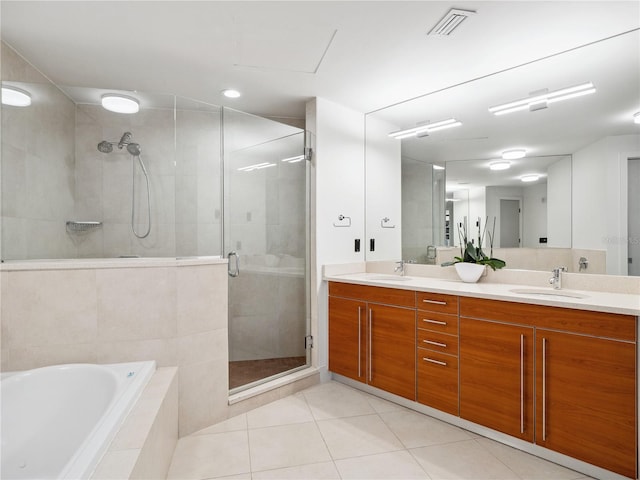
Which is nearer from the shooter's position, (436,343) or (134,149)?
(436,343)

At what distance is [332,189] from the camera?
2996 millimetres

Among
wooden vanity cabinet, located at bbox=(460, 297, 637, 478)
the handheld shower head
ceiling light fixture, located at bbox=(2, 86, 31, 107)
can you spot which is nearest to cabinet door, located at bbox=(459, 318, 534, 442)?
wooden vanity cabinet, located at bbox=(460, 297, 637, 478)

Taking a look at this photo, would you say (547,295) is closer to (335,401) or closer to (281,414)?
(335,401)

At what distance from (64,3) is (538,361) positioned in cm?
300

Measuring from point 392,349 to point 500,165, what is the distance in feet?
5.02

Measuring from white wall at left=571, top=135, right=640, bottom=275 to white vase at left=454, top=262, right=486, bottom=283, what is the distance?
578 mm

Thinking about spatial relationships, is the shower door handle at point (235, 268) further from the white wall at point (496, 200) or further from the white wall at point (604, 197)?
the white wall at point (604, 197)

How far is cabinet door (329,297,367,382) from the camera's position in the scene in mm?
2629

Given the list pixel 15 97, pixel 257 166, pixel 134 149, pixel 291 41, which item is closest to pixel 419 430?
pixel 257 166

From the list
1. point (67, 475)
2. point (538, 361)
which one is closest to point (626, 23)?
point (538, 361)

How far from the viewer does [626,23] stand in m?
1.85

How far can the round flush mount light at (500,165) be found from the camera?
8.06 ft

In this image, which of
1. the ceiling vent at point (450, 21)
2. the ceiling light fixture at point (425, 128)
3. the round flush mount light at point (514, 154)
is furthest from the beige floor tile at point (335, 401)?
the ceiling vent at point (450, 21)

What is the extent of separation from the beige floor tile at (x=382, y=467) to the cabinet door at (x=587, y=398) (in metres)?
0.66
